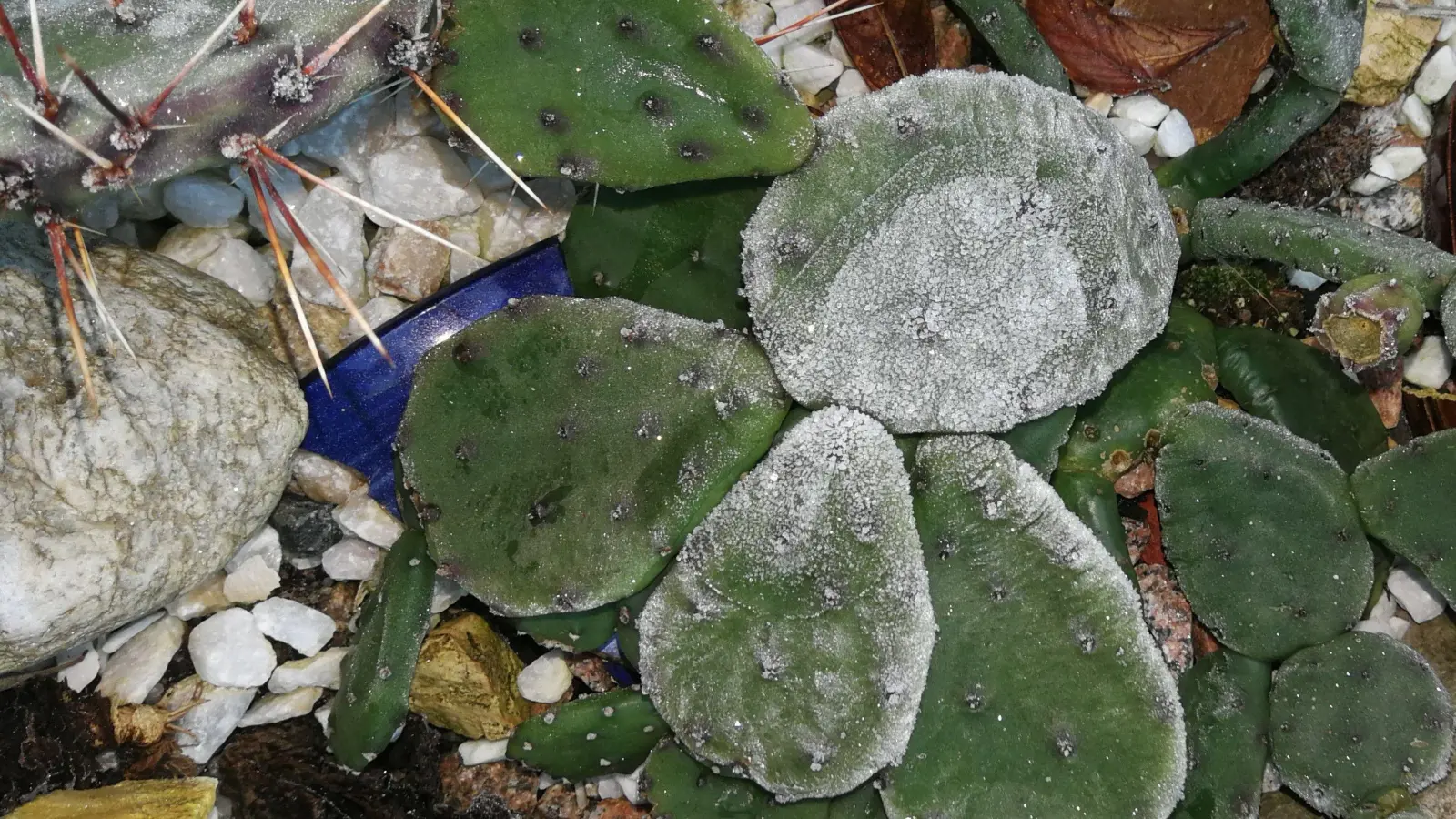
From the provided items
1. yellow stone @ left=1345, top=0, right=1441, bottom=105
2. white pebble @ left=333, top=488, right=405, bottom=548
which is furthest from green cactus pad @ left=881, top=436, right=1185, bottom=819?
yellow stone @ left=1345, top=0, right=1441, bottom=105

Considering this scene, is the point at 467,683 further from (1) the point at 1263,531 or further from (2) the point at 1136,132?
(2) the point at 1136,132

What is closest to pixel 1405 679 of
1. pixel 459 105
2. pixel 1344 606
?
pixel 1344 606

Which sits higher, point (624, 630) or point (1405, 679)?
point (624, 630)

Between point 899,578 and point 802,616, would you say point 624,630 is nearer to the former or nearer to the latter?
point 802,616

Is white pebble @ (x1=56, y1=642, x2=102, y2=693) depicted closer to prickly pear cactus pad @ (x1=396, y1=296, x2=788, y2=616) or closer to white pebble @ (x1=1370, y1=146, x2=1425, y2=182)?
prickly pear cactus pad @ (x1=396, y1=296, x2=788, y2=616)

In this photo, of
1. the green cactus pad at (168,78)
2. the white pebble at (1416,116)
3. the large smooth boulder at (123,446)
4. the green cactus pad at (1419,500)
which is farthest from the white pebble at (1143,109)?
the large smooth boulder at (123,446)

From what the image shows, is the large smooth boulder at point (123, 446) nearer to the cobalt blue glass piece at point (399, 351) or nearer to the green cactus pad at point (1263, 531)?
the cobalt blue glass piece at point (399, 351)

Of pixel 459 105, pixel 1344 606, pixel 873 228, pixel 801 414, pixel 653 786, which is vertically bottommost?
pixel 1344 606
